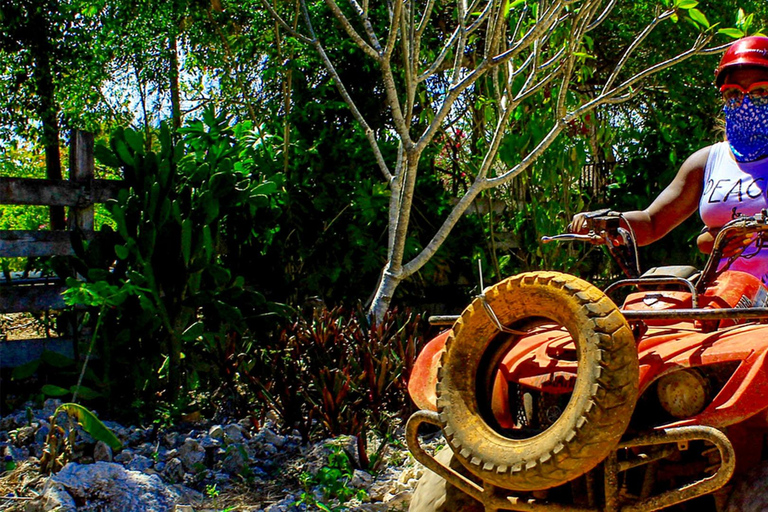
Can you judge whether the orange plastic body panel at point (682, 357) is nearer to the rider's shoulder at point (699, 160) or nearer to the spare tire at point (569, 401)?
the spare tire at point (569, 401)

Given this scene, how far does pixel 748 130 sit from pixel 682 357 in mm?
1269

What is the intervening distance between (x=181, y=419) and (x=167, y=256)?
1.02 m

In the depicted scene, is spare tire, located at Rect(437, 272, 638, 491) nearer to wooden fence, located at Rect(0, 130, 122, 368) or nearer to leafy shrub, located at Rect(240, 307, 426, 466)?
leafy shrub, located at Rect(240, 307, 426, 466)

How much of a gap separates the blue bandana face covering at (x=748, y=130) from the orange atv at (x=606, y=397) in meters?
0.55

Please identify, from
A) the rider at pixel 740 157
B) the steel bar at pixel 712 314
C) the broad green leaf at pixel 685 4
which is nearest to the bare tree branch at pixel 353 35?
the broad green leaf at pixel 685 4

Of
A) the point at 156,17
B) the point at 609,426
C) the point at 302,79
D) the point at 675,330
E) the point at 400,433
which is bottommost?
the point at 400,433

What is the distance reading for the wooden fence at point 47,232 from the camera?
5.18 m

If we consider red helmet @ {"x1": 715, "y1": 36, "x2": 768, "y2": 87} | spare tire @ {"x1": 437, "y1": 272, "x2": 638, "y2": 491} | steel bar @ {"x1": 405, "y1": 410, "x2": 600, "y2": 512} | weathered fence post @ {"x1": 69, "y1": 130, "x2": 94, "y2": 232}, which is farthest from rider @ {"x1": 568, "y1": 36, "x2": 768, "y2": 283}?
weathered fence post @ {"x1": 69, "y1": 130, "x2": 94, "y2": 232}

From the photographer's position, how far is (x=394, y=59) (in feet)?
25.0

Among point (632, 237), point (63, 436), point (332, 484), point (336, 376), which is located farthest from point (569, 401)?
point (63, 436)

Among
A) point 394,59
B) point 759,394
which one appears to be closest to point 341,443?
point 759,394

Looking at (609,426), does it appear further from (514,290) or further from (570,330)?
(514,290)

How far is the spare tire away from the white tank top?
39.3 inches

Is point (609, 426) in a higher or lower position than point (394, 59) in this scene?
lower
